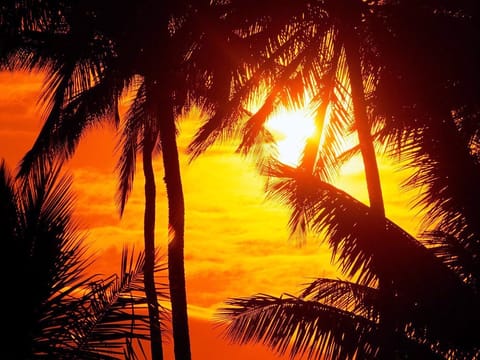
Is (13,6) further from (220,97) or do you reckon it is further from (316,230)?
(316,230)

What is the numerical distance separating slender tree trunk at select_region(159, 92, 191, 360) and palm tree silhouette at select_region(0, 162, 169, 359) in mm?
6907

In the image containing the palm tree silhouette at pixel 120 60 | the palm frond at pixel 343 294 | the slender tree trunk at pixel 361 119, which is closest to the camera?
the palm frond at pixel 343 294

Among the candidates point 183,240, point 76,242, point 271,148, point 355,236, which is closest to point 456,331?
point 355,236

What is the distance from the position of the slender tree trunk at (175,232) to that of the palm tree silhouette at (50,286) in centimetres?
691

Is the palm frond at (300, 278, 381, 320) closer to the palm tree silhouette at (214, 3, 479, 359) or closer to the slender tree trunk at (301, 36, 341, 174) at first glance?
the palm tree silhouette at (214, 3, 479, 359)

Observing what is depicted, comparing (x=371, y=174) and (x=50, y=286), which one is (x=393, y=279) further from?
(x=50, y=286)

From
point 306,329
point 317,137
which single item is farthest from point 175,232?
point 306,329

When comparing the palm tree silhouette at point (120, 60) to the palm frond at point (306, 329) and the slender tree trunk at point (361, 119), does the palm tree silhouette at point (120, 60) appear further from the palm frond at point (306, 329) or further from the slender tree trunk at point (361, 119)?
the slender tree trunk at point (361, 119)

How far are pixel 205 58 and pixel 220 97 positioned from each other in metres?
1.52

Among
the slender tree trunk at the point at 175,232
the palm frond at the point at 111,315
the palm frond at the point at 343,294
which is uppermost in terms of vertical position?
the slender tree trunk at the point at 175,232

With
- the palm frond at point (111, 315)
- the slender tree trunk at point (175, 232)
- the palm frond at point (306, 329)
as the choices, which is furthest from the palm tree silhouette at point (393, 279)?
the slender tree trunk at point (175, 232)

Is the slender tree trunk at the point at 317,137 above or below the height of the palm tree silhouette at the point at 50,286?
above

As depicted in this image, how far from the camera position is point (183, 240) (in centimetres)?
1183

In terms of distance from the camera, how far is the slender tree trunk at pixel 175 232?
11.1m
